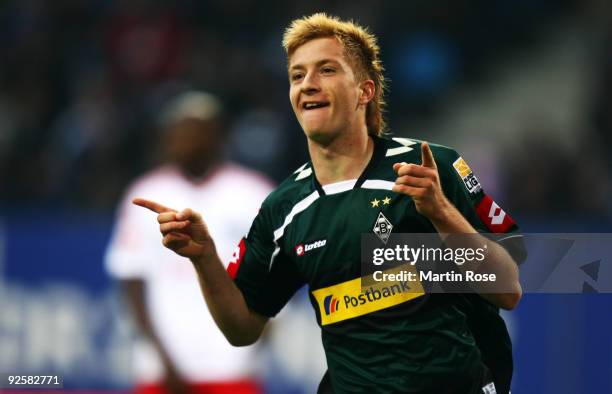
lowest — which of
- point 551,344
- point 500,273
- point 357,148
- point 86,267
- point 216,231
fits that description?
point 551,344

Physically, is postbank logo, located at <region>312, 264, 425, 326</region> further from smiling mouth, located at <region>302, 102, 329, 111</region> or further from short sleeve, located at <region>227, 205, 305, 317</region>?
smiling mouth, located at <region>302, 102, 329, 111</region>

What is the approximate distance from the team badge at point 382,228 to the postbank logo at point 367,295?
12 centimetres

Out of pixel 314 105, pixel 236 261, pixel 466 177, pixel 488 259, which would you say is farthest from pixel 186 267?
pixel 488 259

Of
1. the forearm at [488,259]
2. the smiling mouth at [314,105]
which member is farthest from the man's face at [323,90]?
the forearm at [488,259]

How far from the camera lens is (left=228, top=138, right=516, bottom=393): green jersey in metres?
4.04

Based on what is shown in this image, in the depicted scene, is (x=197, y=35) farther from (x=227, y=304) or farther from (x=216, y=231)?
(x=227, y=304)

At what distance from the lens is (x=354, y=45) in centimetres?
444

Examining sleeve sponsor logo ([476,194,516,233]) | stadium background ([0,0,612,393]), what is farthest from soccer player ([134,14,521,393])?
stadium background ([0,0,612,393])

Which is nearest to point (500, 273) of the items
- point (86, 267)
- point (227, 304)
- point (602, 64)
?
point (227, 304)

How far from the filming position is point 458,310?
4.15 meters

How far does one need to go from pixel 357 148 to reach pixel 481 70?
796 centimetres

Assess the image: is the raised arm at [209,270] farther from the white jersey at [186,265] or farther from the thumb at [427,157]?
the white jersey at [186,265]

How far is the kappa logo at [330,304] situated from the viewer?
4195 mm

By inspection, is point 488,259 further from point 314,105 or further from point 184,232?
point 184,232
